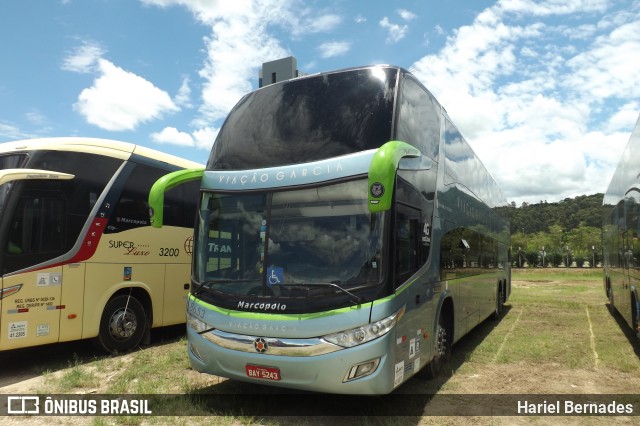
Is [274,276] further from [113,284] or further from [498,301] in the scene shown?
[498,301]

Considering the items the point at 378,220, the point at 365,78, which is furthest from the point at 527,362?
the point at 365,78

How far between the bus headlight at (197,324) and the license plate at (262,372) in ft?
2.41

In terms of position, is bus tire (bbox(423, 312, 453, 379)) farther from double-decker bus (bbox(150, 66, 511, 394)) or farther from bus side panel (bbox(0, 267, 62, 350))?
bus side panel (bbox(0, 267, 62, 350))

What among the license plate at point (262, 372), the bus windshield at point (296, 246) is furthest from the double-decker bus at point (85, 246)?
the license plate at point (262, 372)

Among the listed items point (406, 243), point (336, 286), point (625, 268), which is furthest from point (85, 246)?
point (625, 268)

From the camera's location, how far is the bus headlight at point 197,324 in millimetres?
5588

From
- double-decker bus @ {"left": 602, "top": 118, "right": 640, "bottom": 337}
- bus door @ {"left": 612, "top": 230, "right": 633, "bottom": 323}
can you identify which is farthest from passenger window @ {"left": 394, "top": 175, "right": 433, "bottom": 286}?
bus door @ {"left": 612, "top": 230, "right": 633, "bottom": 323}

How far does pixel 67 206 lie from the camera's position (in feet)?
25.7

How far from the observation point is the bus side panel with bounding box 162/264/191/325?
9.70 m

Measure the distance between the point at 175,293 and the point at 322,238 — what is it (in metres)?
5.74

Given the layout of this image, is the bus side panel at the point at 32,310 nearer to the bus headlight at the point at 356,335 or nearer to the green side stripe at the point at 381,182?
the bus headlight at the point at 356,335

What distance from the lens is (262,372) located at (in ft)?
16.7

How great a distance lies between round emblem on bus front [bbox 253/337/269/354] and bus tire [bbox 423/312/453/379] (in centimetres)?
283

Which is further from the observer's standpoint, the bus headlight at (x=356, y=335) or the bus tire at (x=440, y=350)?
the bus tire at (x=440, y=350)
